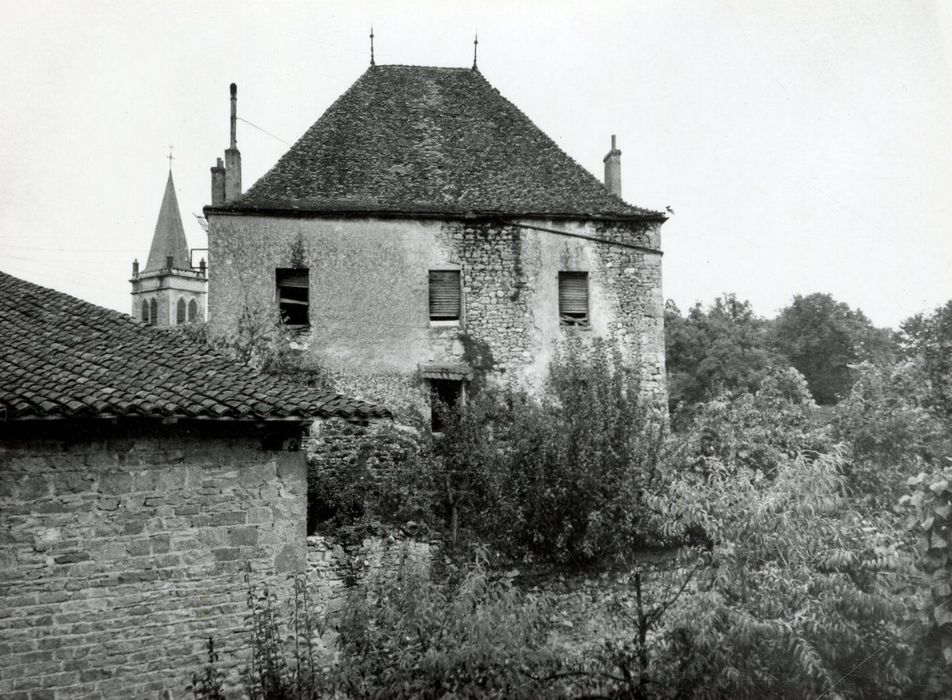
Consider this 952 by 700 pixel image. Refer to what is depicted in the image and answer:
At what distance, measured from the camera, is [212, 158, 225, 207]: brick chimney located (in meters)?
14.3

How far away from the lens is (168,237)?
5053 cm

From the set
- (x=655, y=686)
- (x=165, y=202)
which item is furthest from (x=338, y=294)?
(x=165, y=202)

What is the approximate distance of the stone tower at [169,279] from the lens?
50.4 meters

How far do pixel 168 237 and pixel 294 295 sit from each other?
137ft

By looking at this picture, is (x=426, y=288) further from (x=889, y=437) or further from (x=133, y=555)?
(x=889, y=437)

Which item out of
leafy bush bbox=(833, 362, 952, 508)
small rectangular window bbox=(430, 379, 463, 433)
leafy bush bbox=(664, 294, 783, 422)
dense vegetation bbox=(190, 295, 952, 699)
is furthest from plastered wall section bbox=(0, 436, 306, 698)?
leafy bush bbox=(664, 294, 783, 422)

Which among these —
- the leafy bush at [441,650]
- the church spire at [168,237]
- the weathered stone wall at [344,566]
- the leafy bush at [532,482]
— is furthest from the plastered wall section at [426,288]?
the church spire at [168,237]

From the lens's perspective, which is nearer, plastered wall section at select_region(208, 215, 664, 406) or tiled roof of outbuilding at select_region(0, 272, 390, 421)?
tiled roof of outbuilding at select_region(0, 272, 390, 421)

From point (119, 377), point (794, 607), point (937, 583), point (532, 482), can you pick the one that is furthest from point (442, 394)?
point (937, 583)

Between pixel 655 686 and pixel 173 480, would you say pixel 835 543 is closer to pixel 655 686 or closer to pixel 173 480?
pixel 655 686

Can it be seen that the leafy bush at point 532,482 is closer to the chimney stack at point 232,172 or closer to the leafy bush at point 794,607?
the leafy bush at point 794,607

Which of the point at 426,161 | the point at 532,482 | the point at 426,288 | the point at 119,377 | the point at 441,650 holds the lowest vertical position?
the point at 441,650

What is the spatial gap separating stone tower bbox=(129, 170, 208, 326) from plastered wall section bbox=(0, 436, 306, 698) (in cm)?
4594

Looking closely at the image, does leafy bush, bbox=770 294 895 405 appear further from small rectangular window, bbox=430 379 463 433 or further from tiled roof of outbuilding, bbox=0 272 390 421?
tiled roof of outbuilding, bbox=0 272 390 421
